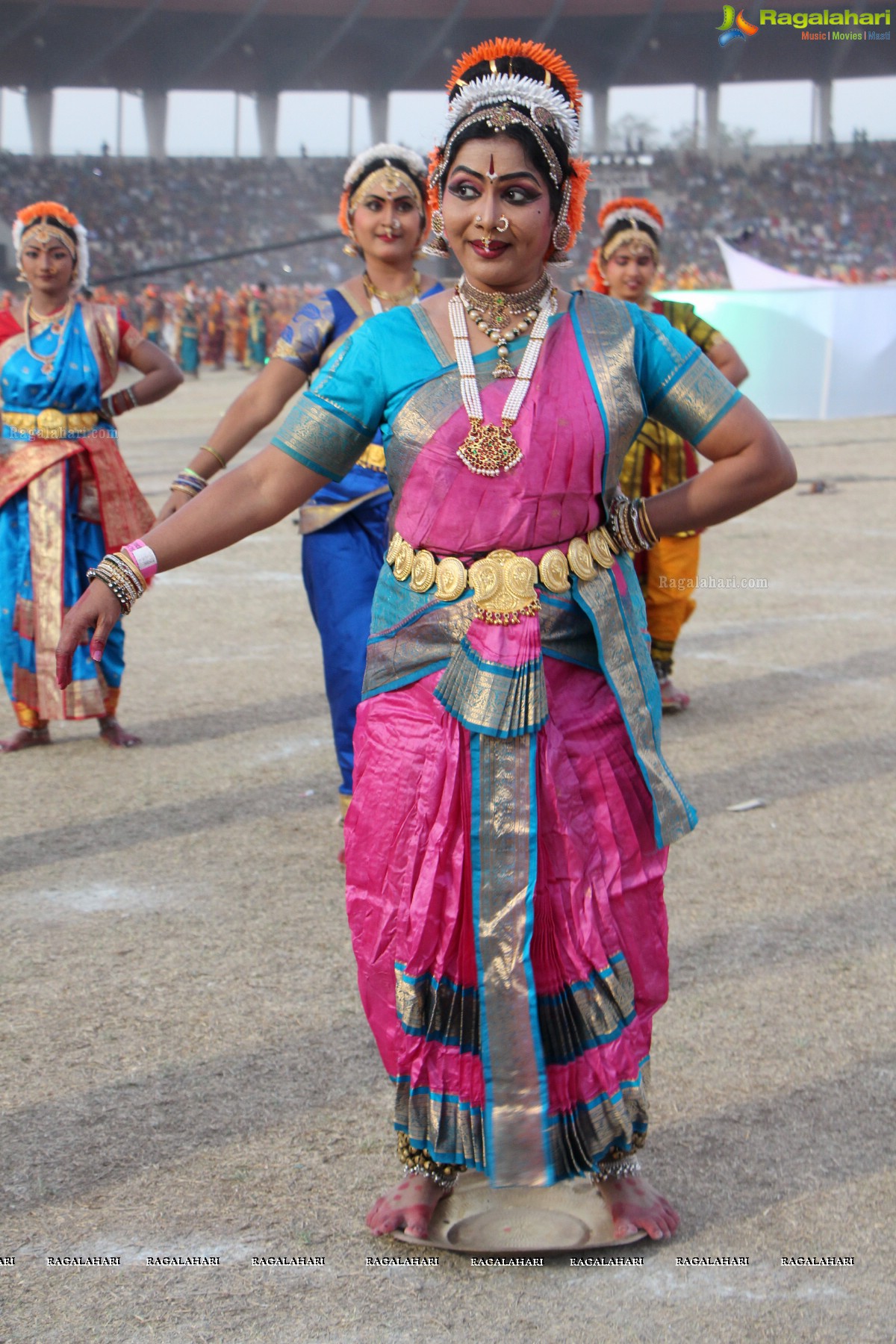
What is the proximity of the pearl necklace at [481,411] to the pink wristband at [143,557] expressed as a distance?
543 millimetres

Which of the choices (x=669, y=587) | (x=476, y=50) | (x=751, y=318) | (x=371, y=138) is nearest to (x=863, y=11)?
(x=371, y=138)

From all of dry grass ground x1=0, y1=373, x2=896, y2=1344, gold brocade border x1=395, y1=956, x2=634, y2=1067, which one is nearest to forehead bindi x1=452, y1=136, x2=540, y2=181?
gold brocade border x1=395, y1=956, x2=634, y2=1067

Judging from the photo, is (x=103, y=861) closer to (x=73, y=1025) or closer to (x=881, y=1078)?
(x=73, y=1025)

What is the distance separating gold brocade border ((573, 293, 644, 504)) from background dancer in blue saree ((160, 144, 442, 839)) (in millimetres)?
1880

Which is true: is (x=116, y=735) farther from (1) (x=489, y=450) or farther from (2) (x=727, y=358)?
(1) (x=489, y=450)

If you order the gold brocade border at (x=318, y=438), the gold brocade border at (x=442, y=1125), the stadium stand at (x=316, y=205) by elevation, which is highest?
the stadium stand at (x=316, y=205)

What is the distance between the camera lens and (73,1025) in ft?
11.3

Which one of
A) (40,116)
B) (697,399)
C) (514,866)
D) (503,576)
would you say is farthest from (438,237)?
(40,116)

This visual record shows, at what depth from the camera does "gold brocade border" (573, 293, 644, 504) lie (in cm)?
245

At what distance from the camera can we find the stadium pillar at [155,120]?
50.6 meters

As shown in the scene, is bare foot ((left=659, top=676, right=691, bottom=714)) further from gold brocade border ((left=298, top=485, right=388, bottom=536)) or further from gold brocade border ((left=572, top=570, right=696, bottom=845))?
gold brocade border ((left=572, top=570, right=696, bottom=845))

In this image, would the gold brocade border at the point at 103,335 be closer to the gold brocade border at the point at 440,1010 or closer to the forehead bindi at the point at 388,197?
the forehead bindi at the point at 388,197

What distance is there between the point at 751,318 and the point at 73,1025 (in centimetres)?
1547

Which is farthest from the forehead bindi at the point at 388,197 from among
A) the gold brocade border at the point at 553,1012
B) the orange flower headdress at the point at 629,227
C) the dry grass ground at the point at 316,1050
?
the gold brocade border at the point at 553,1012
